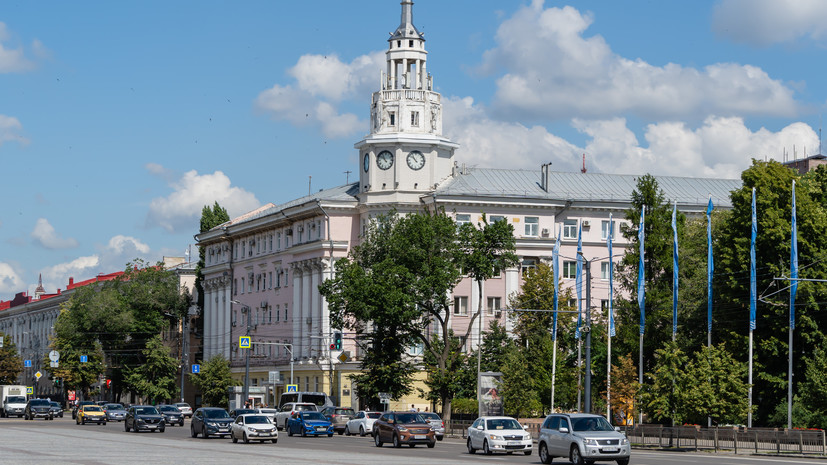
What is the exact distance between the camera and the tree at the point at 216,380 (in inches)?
4759

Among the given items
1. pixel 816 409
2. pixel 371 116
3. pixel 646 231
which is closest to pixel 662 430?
pixel 816 409

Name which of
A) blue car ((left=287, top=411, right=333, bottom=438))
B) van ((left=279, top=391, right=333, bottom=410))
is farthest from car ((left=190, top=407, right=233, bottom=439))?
van ((left=279, top=391, right=333, bottom=410))

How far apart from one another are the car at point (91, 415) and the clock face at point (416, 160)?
34383 millimetres

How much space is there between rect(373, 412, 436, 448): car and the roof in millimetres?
51401

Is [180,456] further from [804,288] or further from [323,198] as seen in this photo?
[323,198]

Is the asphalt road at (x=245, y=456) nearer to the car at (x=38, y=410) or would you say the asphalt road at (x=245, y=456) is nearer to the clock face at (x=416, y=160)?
the car at (x=38, y=410)

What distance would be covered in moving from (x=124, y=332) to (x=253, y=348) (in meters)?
20.5

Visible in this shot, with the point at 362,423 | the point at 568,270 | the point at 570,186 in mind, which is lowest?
the point at 362,423

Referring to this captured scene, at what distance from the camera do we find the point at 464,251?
284ft

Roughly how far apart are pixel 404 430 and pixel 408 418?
1328 millimetres

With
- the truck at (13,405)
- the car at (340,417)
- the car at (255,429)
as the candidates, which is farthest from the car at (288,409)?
the truck at (13,405)

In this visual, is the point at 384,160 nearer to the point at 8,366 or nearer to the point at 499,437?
the point at 499,437

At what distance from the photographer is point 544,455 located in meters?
42.8

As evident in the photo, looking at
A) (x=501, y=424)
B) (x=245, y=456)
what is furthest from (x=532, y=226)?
(x=245, y=456)
